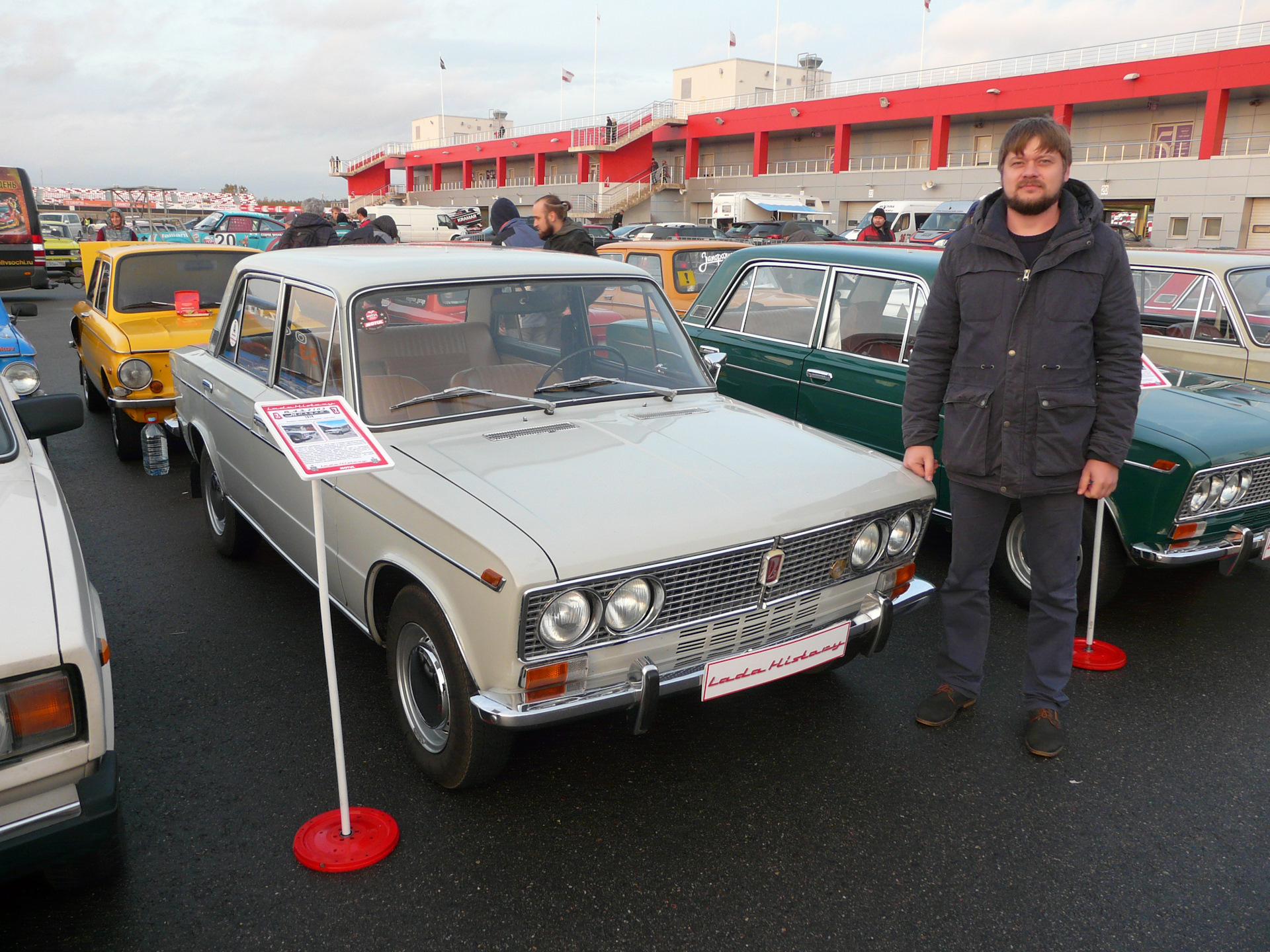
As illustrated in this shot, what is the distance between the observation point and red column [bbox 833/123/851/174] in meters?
42.9

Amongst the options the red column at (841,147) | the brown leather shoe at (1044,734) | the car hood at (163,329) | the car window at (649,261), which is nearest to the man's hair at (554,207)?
the car window at (649,261)

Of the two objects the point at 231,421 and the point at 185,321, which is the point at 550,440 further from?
Answer: the point at 185,321

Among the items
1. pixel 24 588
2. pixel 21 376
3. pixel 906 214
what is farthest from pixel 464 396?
pixel 906 214

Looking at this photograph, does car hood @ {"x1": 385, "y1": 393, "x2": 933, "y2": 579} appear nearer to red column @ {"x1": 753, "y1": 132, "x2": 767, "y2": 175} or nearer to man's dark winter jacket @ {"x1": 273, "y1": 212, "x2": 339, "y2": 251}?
man's dark winter jacket @ {"x1": 273, "y1": 212, "x2": 339, "y2": 251}

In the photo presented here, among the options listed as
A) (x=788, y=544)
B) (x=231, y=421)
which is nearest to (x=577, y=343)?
(x=788, y=544)

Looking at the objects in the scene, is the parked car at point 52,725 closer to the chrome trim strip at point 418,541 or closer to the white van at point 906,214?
the chrome trim strip at point 418,541

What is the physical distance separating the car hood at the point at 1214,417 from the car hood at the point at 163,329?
228 inches

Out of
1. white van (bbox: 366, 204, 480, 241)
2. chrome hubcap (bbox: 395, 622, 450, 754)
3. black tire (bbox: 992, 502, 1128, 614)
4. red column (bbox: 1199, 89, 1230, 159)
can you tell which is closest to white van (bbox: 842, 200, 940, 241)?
red column (bbox: 1199, 89, 1230, 159)

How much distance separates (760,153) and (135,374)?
143 ft

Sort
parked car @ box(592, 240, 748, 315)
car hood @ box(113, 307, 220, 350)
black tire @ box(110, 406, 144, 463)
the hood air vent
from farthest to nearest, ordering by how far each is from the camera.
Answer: parked car @ box(592, 240, 748, 315) → black tire @ box(110, 406, 144, 463) → car hood @ box(113, 307, 220, 350) → the hood air vent

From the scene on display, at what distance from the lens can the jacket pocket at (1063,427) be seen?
3072mm

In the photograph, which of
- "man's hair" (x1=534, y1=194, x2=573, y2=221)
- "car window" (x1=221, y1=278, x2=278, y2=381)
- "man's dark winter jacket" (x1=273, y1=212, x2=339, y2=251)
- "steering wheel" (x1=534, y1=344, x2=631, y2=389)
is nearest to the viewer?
"steering wheel" (x1=534, y1=344, x2=631, y2=389)

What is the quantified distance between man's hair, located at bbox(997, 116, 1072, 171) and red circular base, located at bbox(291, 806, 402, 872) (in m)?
2.83

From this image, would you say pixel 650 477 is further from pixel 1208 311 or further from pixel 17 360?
pixel 17 360
